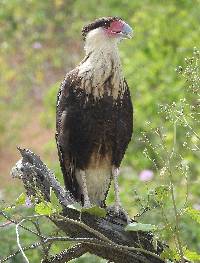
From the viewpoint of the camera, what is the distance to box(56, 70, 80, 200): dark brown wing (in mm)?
2965

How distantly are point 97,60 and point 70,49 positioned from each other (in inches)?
276

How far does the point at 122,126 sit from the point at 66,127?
0.21 meters

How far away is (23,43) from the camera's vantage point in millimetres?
9742

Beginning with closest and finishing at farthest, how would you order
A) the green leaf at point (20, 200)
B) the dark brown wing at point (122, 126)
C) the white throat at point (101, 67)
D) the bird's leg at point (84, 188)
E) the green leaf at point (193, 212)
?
1. the green leaf at point (20, 200)
2. the green leaf at point (193, 212)
3. the white throat at point (101, 67)
4. the dark brown wing at point (122, 126)
5. the bird's leg at point (84, 188)

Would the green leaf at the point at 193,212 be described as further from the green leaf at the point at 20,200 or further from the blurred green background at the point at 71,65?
the blurred green background at the point at 71,65

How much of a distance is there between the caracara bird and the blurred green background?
99 centimetres

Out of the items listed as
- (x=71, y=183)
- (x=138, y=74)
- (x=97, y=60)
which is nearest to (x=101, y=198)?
(x=71, y=183)

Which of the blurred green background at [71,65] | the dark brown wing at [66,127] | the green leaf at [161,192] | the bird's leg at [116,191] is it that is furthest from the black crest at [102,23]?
the blurred green background at [71,65]

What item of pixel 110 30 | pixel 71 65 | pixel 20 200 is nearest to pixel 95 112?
pixel 110 30

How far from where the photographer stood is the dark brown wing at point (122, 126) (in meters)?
3.01

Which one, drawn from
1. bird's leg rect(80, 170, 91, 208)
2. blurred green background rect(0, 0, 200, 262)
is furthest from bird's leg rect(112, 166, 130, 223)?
blurred green background rect(0, 0, 200, 262)

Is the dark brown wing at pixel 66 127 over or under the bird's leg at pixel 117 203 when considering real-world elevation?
over

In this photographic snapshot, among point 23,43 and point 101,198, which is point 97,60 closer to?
point 101,198

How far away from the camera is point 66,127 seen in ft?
9.96
